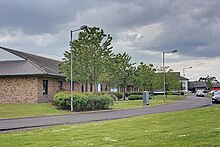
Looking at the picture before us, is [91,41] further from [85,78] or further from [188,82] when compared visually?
[188,82]

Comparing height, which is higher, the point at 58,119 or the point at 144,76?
the point at 144,76

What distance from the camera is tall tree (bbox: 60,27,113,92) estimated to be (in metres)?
37.8

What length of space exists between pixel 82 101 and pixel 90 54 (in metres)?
6.55

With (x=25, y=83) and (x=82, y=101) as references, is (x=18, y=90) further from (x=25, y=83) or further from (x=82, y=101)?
(x=82, y=101)

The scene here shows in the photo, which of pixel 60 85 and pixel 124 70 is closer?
pixel 60 85

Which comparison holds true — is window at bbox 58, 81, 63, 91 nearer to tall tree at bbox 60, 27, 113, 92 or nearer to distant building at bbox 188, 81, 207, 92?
tall tree at bbox 60, 27, 113, 92

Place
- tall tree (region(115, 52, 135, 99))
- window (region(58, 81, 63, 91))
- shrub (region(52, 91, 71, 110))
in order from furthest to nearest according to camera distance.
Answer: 1. tall tree (region(115, 52, 135, 99))
2. window (region(58, 81, 63, 91))
3. shrub (region(52, 91, 71, 110))

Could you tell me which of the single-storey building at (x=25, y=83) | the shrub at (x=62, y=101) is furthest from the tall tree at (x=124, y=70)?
the shrub at (x=62, y=101)

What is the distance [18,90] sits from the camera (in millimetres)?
39906

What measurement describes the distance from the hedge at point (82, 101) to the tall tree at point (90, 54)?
4.08 m

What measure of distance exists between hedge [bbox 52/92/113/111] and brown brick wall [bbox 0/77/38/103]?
5.42m

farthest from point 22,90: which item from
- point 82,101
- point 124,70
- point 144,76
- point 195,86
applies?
point 195,86

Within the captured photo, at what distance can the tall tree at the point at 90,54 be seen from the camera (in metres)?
37.8

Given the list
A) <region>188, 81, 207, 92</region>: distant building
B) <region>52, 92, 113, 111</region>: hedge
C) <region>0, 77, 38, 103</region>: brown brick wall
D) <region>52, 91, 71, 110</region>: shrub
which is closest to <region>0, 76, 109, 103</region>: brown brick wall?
<region>0, 77, 38, 103</region>: brown brick wall
